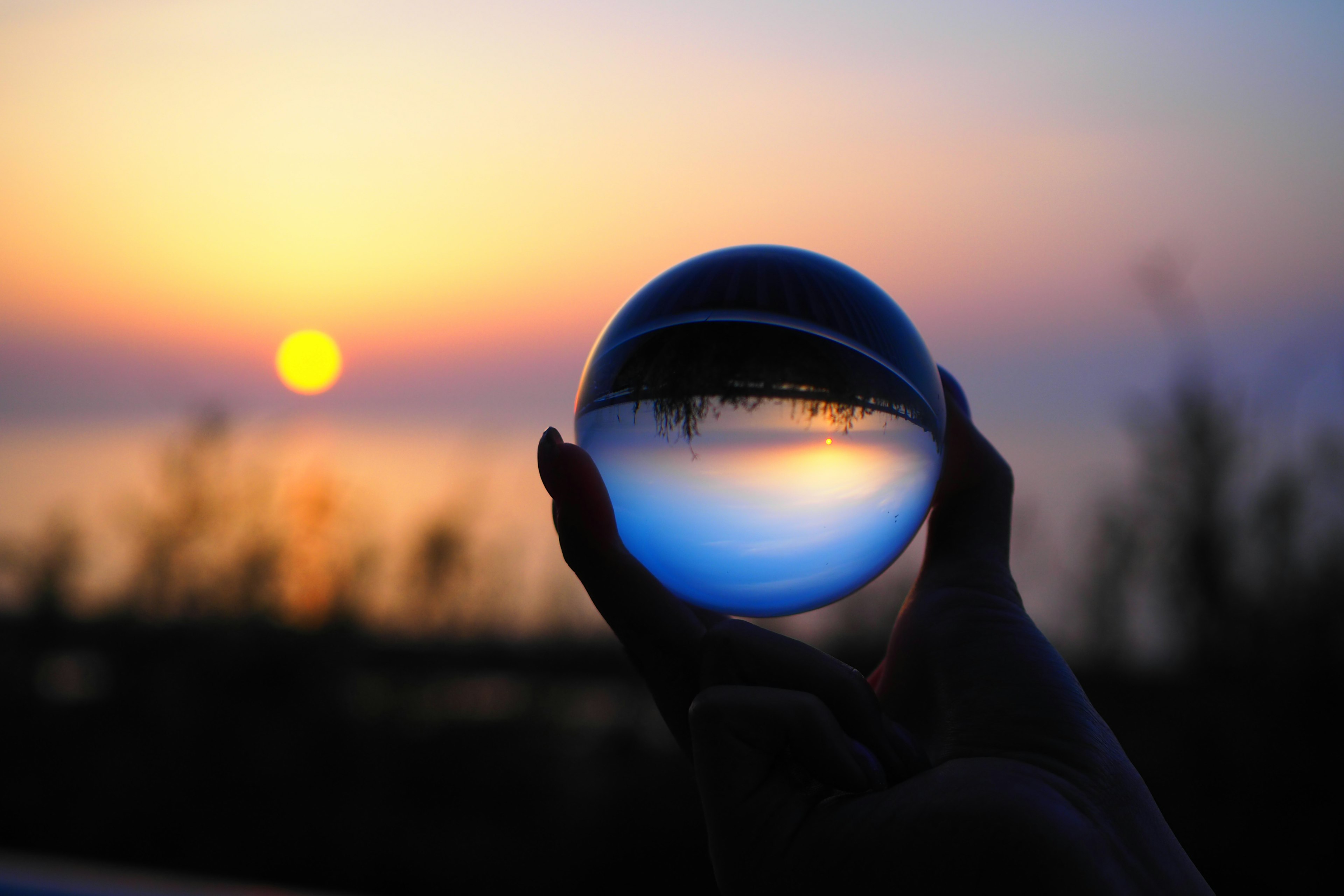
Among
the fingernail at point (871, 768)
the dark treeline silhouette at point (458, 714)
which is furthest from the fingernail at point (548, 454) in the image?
the dark treeline silhouette at point (458, 714)

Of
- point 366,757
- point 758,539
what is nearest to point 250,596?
point 366,757

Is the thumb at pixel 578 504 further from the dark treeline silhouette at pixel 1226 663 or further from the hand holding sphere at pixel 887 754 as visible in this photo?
the dark treeline silhouette at pixel 1226 663

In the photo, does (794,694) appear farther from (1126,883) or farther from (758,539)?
(1126,883)

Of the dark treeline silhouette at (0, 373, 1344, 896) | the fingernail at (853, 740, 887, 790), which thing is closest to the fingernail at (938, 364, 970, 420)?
the fingernail at (853, 740, 887, 790)

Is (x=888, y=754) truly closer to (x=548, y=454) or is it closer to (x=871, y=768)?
(x=871, y=768)

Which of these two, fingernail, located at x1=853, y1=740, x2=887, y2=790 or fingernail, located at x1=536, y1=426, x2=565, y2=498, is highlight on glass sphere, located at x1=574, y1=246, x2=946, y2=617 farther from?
fingernail, located at x1=853, y1=740, x2=887, y2=790

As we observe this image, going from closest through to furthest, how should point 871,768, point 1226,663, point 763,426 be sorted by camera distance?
point 871,768 → point 763,426 → point 1226,663

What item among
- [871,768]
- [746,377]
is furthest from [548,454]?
[871,768]
